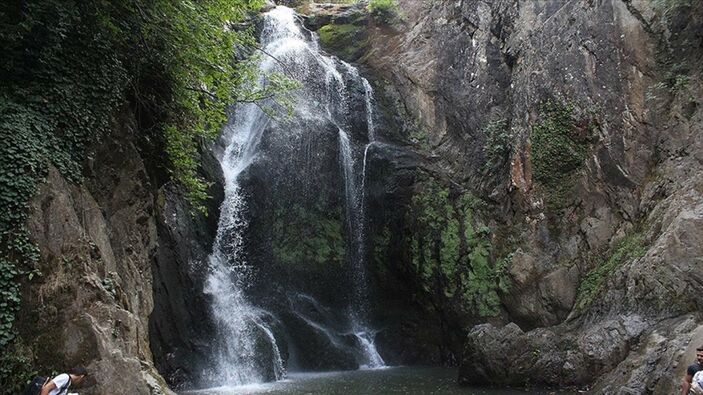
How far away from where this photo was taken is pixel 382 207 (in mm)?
19766

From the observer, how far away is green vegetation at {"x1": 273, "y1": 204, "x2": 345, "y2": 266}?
63.2ft

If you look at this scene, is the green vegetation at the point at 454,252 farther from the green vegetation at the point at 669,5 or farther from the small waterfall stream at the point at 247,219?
the green vegetation at the point at 669,5

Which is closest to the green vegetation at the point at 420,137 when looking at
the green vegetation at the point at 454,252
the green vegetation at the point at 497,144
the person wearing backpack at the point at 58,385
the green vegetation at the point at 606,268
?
the green vegetation at the point at 454,252

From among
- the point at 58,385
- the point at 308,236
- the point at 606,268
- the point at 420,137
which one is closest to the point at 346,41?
the point at 420,137

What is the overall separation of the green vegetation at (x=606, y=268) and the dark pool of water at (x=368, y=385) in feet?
10.6

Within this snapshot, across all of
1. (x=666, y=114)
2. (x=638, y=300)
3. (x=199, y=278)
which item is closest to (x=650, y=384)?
(x=638, y=300)

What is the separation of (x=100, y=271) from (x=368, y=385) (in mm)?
7606

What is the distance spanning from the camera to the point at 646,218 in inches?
524

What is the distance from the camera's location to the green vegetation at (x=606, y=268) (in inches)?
509

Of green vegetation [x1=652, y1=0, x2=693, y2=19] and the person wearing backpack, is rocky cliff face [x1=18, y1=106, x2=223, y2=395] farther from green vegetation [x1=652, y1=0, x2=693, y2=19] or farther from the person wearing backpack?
green vegetation [x1=652, y1=0, x2=693, y2=19]

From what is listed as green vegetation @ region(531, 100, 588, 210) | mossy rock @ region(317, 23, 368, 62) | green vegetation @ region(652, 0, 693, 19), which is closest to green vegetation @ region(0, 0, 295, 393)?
green vegetation @ region(531, 100, 588, 210)

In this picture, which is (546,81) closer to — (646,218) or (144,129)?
(646,218)

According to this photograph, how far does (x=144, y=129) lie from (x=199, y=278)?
6.40m

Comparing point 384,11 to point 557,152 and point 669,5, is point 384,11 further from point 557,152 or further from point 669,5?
point 669,5
